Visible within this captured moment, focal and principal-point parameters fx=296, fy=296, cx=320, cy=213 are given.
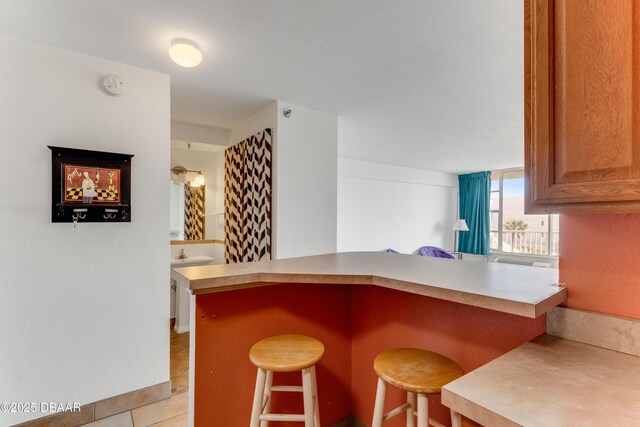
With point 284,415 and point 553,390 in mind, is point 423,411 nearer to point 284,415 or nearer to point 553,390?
point 553,390

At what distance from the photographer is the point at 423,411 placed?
0.99 meters

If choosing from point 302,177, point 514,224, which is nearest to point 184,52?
point 302,177

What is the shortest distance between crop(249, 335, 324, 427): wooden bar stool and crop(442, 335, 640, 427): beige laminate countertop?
24.7 inches

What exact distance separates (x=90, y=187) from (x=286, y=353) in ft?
5.45

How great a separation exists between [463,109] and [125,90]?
286cm

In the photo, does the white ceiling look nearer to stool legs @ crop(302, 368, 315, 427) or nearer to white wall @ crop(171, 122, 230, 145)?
white wall @ crop(171, 122, 230, 145)

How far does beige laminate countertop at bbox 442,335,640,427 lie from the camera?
610 millimetres

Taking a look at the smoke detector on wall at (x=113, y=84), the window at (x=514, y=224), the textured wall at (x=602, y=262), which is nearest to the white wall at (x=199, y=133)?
the smoke detector on wall at (x=113, y=84)

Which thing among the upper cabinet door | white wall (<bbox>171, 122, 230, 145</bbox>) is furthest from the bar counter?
white wall (<bbox>171, 122, 230, 145</bbox>)

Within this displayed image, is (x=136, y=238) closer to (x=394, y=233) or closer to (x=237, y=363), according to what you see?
(x=237, y=363)

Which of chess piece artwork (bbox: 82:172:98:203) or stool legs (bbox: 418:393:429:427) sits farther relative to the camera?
chess piece artwork (bbox: 82:172:98:203)

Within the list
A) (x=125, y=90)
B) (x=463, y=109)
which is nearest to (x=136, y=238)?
(x=125, y=90)

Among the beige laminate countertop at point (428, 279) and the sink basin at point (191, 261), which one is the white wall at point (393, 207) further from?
the beige laminate countertop at point (428, 279)

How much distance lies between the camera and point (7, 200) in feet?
5.58
